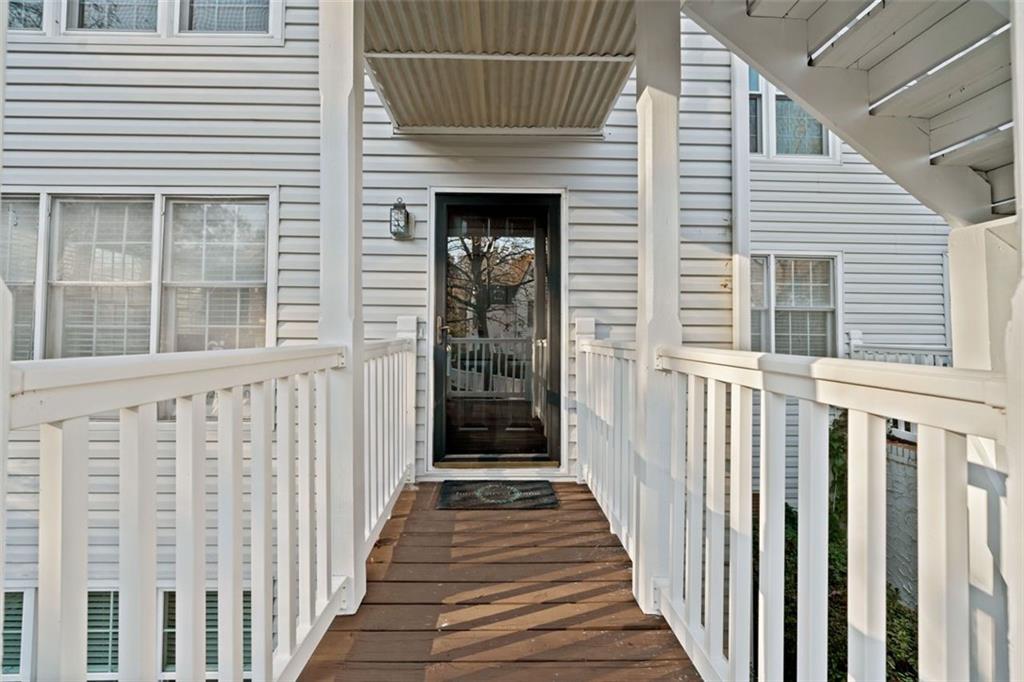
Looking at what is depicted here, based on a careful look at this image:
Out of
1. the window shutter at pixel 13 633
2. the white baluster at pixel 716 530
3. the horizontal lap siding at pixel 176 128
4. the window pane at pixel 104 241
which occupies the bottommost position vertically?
the window shutter at pixel 13 633

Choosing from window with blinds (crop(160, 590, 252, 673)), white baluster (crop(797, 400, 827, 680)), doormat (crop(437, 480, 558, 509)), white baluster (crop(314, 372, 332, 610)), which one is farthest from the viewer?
window with blinds (crop(160, 590, 252, 673))

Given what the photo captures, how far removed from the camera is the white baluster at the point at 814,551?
106 centimetres

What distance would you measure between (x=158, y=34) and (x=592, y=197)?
3267 mm

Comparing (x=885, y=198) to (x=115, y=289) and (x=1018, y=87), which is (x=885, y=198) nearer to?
(x=1018, y=87)

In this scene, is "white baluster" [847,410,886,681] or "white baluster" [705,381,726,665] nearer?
"white baluster" [847,410,886,681]

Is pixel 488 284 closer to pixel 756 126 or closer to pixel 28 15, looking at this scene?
pixel 28 15

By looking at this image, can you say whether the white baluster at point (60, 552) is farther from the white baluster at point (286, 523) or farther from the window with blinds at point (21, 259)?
the window with blinds at point (21, 259)

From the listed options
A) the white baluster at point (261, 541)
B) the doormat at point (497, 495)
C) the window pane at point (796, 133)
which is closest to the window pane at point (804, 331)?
the window pane at point (796, 133)

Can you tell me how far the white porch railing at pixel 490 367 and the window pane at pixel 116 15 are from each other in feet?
10.3

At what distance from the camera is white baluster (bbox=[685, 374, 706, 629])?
1721mm

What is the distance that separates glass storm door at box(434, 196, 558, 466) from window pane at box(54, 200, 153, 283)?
2069mm

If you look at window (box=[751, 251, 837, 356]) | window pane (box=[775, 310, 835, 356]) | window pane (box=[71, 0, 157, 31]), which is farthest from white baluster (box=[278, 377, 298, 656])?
window pane (box=[775, 310, 835, 356])

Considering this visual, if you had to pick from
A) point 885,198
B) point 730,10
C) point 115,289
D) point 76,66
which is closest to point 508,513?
point 730,10

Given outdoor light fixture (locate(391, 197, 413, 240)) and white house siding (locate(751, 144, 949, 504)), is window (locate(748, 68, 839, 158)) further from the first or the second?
outdoor light fixture (locate(391, 197, 413, 240))
